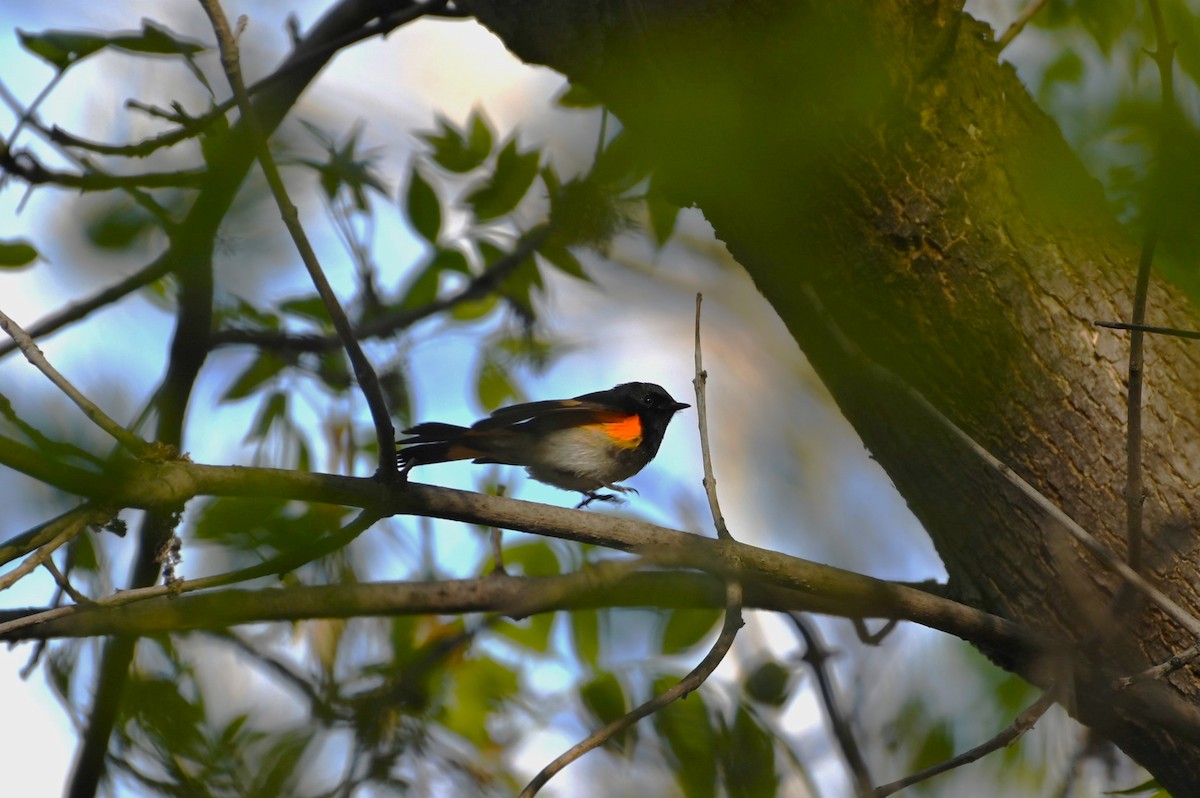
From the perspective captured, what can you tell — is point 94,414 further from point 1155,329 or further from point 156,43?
point 1155,329

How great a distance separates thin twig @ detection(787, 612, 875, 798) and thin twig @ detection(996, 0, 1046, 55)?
1.85m

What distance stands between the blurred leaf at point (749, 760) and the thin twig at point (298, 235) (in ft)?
3.15

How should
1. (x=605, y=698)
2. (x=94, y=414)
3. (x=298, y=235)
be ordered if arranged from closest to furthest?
(x=94, y=414) → (x=298, y=235) → (x=605, y=698)

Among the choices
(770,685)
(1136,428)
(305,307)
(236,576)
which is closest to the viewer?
(236,576)

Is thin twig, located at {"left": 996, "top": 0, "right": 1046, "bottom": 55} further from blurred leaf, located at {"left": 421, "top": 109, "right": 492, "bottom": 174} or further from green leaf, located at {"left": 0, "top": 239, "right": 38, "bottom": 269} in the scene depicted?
green leaf, located at {"left": 0, "top": 239, "right": 38, "bottom": 269}

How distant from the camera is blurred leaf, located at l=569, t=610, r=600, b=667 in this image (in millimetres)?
2783

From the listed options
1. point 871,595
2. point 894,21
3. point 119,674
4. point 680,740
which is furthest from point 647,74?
point 119,674

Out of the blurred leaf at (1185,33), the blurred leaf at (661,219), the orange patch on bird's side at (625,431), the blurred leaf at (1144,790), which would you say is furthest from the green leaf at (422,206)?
the blurred leaf at (1144,790)

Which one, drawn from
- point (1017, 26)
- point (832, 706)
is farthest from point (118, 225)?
point (1017, 26)

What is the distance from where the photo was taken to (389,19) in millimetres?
3996

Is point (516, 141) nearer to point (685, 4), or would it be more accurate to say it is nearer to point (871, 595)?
point (685, 4)

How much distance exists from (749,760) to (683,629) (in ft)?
2.10

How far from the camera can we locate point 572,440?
17.2 ft

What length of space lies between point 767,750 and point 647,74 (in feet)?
5.84
